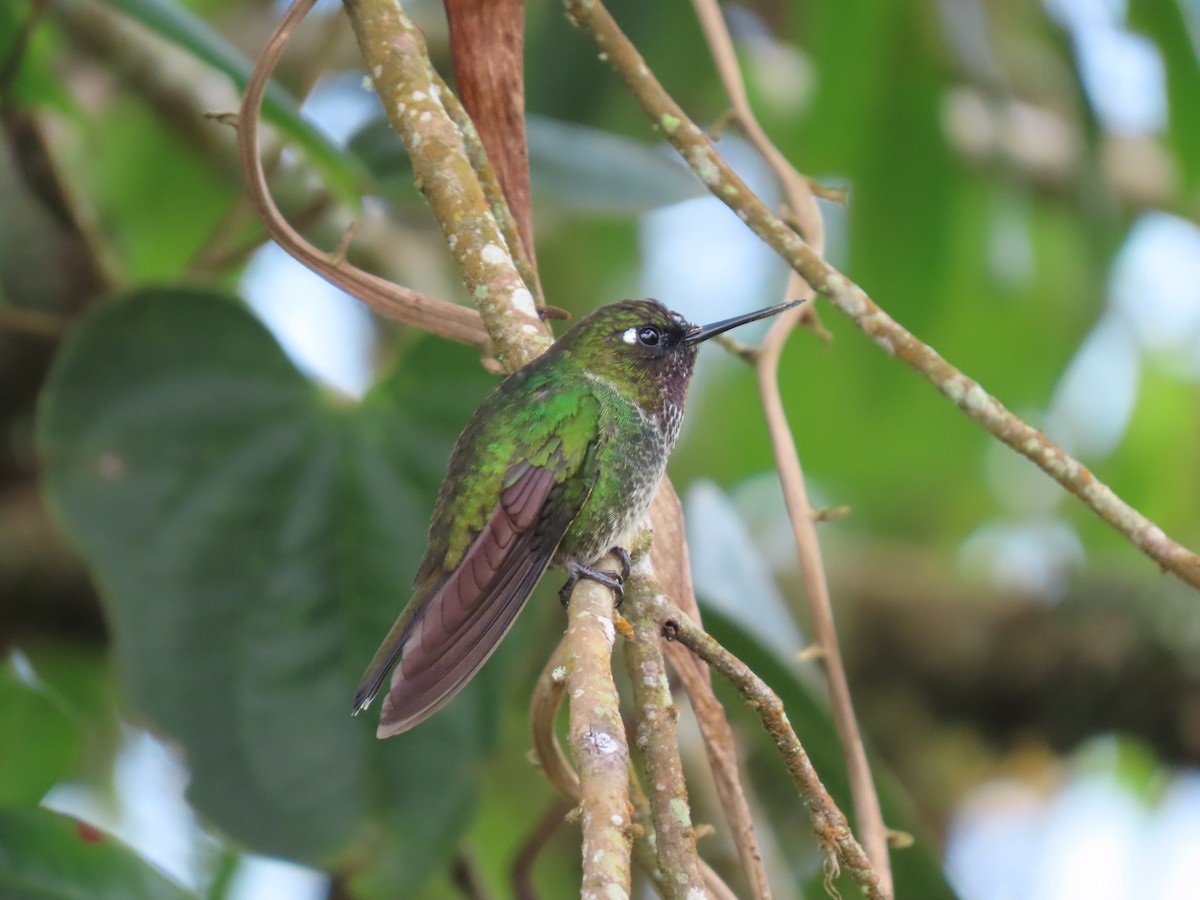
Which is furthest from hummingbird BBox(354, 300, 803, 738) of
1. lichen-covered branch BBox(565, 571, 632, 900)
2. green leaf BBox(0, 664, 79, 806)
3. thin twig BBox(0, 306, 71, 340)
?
thin twig BBox(0, 306, 71, 340)

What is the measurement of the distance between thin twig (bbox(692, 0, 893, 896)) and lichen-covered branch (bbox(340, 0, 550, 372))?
49cm

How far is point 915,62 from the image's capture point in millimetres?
4371

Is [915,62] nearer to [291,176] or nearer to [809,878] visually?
[291,176]

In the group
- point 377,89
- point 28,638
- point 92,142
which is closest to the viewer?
point 377,89

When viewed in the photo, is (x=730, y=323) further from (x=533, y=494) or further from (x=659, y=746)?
(x=659, y=746)

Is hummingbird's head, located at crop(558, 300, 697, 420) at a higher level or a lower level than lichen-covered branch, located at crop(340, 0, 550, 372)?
higher

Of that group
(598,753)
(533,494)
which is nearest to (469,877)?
(533,494)

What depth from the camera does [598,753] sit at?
1.15 metres

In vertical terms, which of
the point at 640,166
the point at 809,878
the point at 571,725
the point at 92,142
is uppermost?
the point at 92,142

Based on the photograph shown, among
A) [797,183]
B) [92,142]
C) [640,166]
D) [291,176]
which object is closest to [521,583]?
[797,183]

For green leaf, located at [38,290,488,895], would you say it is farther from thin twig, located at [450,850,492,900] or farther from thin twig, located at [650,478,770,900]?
thin twig, located at [650,478,770,900]

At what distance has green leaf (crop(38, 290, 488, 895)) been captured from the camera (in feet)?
7.93

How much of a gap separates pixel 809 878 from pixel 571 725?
1.64 metres

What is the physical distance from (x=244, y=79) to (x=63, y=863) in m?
1.25
